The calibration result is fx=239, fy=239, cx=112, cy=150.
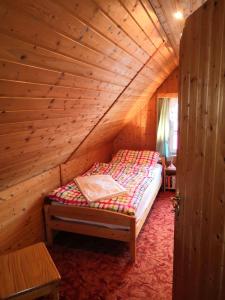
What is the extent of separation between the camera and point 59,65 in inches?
57.7

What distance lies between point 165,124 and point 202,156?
3352 mm

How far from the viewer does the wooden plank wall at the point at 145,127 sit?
435 centimetres

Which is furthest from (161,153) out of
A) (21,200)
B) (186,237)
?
(186,237)

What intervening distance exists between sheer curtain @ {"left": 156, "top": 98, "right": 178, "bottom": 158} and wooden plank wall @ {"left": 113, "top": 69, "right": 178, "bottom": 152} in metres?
0.11

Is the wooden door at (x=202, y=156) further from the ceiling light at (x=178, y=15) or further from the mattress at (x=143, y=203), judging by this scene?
the mattress at (x=143, y=203)

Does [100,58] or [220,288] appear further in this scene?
[100,58]

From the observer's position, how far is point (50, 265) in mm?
1671

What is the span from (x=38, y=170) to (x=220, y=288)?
207cm

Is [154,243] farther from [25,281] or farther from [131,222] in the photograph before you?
[25,281]

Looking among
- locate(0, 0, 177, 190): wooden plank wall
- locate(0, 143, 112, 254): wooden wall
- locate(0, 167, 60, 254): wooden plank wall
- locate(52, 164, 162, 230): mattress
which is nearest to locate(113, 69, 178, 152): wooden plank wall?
locate(52, 164, 162, 230): mattress

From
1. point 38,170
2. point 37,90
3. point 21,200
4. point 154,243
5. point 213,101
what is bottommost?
point 154,243

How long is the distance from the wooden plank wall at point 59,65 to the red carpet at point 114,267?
3.21 ft

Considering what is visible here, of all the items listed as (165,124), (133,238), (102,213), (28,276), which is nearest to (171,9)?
(102,213)

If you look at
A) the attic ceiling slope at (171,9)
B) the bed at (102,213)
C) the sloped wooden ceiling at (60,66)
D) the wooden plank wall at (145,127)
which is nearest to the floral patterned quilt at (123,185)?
the bed at (102,213)
